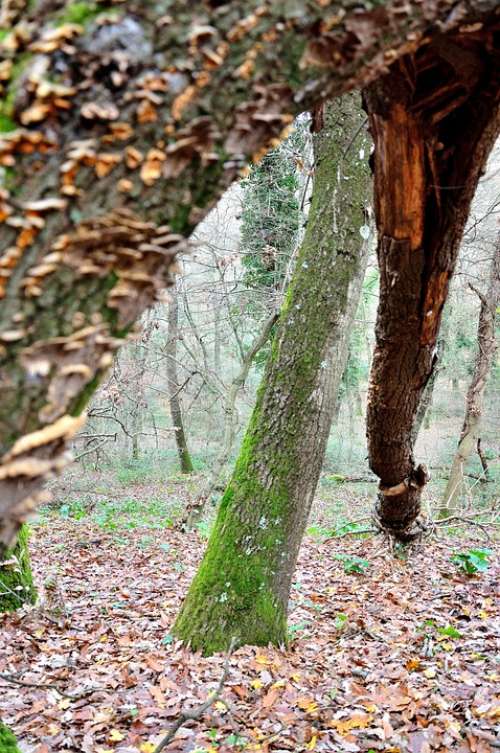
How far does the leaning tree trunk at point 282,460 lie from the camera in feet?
14.9

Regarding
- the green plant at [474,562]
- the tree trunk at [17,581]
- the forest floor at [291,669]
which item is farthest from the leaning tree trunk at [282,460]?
the green plant at [474,562]

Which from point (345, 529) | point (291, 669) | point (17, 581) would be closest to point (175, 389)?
point (345, 529)

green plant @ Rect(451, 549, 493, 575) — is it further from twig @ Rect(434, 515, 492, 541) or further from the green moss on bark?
the green moss on bark

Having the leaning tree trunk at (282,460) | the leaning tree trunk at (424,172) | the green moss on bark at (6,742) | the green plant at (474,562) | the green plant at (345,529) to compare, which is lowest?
the green plant at (345,529)

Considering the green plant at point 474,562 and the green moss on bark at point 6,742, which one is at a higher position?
the green moss on bark at point 6,742

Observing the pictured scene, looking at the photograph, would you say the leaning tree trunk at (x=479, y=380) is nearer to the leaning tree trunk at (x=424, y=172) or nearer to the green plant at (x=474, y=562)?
the green plant at (x=474, y=562)

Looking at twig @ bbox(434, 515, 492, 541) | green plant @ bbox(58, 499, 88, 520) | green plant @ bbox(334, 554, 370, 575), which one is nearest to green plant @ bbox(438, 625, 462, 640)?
green plant @ bbox(334, 554, 370, 575)

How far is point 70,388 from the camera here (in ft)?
3.53

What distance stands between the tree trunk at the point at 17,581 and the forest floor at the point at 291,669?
0.60 ft

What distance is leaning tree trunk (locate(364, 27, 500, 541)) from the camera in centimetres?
220

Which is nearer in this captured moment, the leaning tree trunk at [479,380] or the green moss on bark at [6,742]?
the green moss on bark at [6,742]

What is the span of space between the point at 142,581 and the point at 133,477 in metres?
12.8

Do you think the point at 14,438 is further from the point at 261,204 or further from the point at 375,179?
the point at 261,204

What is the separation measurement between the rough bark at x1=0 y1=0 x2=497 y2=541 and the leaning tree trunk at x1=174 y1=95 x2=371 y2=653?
3505 millimetres
